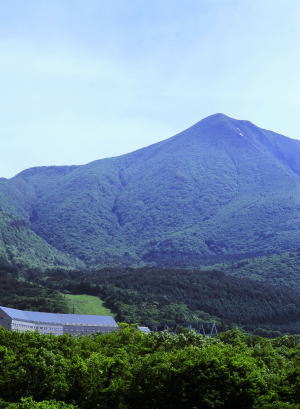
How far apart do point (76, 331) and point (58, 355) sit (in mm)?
112536

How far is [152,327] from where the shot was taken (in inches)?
7574

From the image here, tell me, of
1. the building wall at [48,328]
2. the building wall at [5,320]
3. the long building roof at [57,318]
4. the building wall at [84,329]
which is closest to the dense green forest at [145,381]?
the building wall at [5,320]

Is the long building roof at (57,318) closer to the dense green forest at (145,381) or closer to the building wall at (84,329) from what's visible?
the building wall at (84,329)

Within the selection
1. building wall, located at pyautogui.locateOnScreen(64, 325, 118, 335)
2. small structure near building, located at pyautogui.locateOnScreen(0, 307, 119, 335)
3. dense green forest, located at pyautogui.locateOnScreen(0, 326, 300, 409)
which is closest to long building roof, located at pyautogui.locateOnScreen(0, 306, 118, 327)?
small structure near building, located at pyautogui.locateOnScreen(0, 307, 119, 335)

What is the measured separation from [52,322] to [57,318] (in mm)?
4697

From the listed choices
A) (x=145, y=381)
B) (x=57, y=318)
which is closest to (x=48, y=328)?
(x=57, y=318)

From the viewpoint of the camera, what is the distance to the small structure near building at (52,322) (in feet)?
539

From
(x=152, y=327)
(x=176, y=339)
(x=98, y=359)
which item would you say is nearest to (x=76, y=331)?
(x=152, y=327)

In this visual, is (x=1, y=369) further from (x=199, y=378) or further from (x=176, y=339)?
(x=176, y=339)

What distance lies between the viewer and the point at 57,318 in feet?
593

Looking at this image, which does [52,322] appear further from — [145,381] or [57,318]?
[145,381]

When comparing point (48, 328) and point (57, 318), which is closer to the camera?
point (48, 328)

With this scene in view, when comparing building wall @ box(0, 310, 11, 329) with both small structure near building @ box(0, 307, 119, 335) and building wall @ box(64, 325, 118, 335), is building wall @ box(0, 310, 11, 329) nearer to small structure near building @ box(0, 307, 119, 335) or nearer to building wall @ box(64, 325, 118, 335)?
small structure near building @ box(0, 307, 119, 335)

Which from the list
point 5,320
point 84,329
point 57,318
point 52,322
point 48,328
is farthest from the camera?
point 84,329
